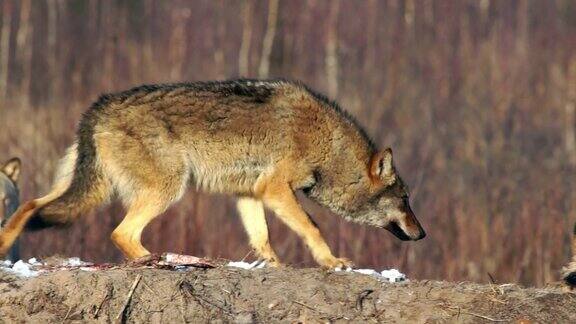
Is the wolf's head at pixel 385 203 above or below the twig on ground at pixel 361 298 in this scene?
above

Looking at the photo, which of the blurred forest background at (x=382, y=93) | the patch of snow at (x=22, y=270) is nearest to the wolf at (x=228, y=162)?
the patch of snow at (x=22, y=270)

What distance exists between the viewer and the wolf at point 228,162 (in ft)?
28.6

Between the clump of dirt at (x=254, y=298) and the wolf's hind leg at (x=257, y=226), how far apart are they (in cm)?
139

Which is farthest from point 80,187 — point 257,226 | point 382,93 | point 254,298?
point 382,93

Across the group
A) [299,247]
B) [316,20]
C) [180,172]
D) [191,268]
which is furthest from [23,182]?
[316,20]

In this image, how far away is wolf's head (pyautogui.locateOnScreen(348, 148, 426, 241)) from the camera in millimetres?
9797

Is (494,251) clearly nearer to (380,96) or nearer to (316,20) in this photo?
(380,96)

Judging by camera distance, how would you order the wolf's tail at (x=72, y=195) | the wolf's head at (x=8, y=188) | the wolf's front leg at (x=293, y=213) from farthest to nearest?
the wolf's head at (x=8, y=188) < the wolf's front leg at (x=293, y=213) < the wolf's tail at (x=72, y=195)

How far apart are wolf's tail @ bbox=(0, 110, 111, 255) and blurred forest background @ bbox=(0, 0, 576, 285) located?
4.01 meters

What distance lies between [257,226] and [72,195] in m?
1.52

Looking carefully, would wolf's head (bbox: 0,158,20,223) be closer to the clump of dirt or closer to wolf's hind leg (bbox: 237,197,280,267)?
wolf's hind leg (bbox: 237,197,280,267)

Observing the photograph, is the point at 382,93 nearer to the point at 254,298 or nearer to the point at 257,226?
the point at 257,226

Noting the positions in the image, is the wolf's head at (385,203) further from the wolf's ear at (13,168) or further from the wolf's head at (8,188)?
the wolf's ear at (13,168)

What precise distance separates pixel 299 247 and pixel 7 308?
7021 millimetres
